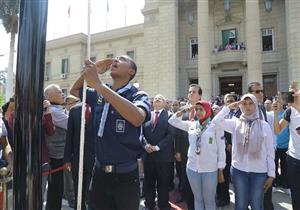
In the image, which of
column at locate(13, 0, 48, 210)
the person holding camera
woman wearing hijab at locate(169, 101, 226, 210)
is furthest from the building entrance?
column at locate(13, 0, 48, 210)

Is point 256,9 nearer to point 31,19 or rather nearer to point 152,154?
point 152,154

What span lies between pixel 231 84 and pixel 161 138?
69.4ft

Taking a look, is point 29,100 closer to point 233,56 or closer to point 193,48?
point 233,56

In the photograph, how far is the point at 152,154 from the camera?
5.07 m

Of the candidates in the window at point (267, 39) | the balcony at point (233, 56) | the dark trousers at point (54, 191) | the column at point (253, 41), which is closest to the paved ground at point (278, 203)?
the dark trousers at point (54, 191)

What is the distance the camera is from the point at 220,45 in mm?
23984

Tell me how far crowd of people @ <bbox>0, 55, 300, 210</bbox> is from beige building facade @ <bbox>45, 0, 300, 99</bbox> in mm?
16675

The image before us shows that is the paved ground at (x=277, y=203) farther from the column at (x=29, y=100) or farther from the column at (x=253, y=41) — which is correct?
the column at (x=253, y=41)

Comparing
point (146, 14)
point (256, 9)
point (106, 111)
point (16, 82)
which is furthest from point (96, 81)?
point (146, 14)

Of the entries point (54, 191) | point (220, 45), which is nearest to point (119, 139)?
point (54, 191)

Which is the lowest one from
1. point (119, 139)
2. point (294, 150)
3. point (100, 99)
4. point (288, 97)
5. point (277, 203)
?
point (277, 203)

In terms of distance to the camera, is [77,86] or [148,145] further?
[148,145]

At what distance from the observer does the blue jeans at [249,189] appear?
343 centimetres

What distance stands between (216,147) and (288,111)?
1.11 meters
